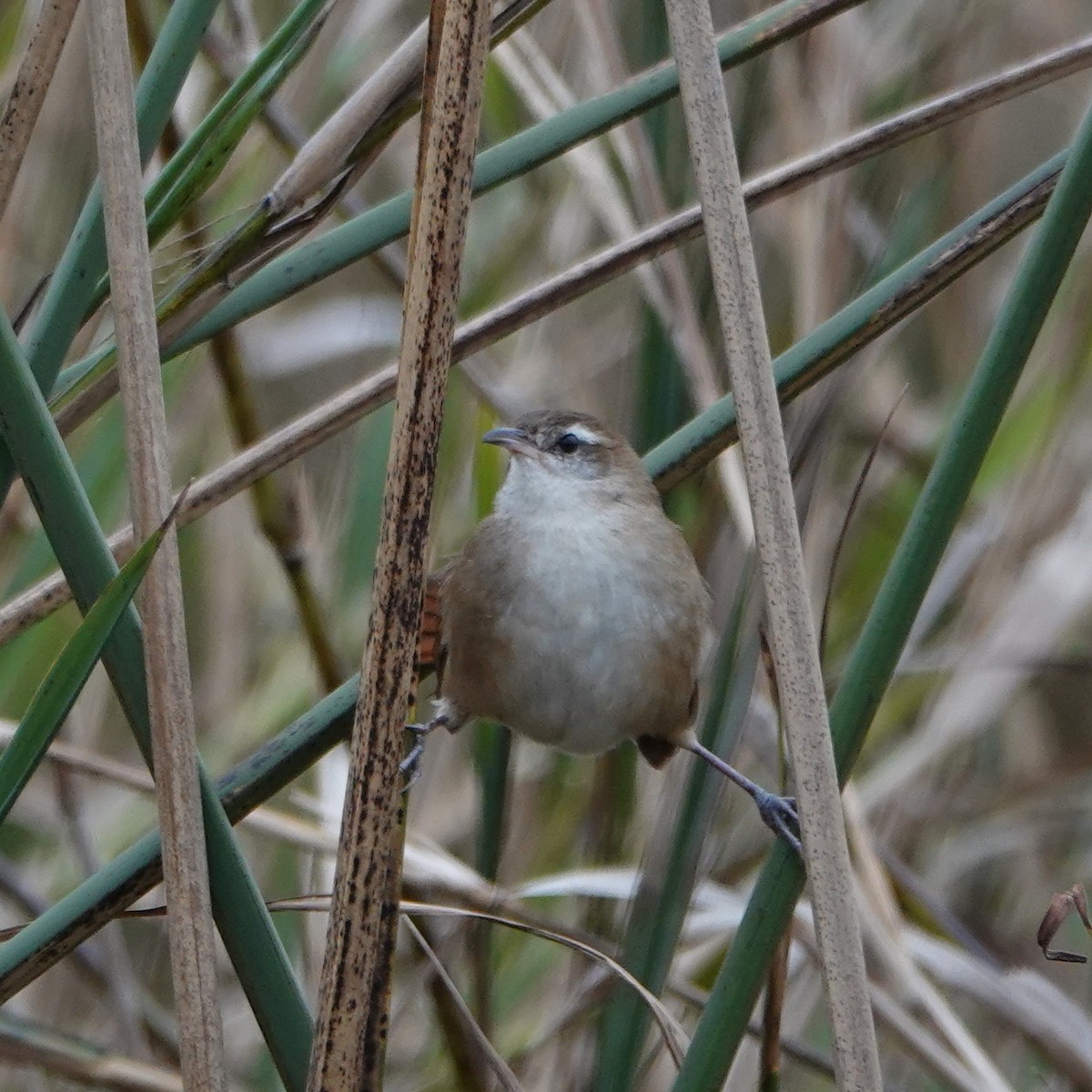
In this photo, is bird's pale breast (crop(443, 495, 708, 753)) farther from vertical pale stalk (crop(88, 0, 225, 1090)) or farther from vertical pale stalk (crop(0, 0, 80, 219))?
vertical pale stalk (crop(0, 0, 80, 219))

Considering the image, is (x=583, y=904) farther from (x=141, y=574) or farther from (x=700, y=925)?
(x=141, y=574)

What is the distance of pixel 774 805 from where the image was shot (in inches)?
72.1

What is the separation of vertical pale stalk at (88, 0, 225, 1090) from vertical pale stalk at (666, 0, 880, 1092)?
0.48m

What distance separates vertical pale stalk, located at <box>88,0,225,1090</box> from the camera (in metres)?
1.22

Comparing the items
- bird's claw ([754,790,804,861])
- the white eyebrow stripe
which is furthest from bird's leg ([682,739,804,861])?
the white eyebrow stripe

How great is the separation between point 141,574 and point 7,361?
0.19 metres

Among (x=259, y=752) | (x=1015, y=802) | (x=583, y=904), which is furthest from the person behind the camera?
(x=1015, y=802)

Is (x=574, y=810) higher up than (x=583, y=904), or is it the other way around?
(x=574, y=810)

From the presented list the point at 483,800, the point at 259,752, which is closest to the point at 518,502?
the point at 483,800

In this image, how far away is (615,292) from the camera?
330 centimetres

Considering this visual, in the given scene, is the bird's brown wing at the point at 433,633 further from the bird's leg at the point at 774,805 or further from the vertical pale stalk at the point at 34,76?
the vertical pale stalk at the point at 34,76

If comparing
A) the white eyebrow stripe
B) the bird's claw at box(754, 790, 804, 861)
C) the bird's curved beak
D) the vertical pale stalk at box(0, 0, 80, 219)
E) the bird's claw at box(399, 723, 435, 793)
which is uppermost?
the white eyebrow stripe

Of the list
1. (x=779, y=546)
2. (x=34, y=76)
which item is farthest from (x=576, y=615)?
(x=34, y=76)

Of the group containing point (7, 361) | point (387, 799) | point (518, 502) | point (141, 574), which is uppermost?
point (518, 502)
